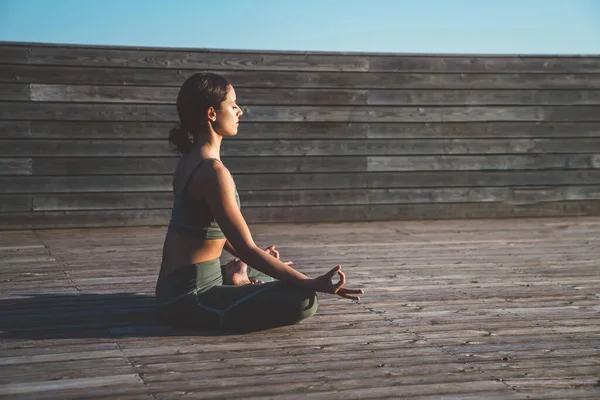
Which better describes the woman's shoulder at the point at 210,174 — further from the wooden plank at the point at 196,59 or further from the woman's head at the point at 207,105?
the wooden plank at the point at 196,59

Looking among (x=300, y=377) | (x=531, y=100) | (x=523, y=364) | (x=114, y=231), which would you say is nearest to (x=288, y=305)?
(x=300, y=377)

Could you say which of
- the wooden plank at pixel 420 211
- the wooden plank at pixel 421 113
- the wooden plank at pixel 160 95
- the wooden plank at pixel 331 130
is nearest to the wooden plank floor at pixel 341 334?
the wooden plank at pixel 331 130

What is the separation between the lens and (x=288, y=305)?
12.1 ft

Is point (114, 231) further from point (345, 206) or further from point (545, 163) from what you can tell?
point (545, 163)

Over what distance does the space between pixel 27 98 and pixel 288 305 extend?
4.30 meters

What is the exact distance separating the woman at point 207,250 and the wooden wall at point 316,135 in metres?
3.82

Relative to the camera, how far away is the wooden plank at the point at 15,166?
23.7ft

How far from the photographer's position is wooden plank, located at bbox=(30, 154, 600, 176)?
7.40 m

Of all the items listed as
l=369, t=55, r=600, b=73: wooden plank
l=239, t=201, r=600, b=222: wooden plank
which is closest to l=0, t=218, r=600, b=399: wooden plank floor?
l=239, t=201, r=600, b=222: wooden plank

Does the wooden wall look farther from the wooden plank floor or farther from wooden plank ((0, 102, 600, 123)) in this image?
Answer: the wooden plank floor

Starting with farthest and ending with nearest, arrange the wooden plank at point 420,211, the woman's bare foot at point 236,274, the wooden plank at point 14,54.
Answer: the wooden plank at point 420,211 < the wooden plank at point 14,54 < the woman's bare foot at point 236,274

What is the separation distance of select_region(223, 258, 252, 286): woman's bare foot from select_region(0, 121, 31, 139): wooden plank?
148 inches

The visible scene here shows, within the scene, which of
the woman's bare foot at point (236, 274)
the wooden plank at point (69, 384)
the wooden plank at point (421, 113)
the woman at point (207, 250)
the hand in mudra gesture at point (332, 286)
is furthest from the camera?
the wooden plank at point (421, 113)

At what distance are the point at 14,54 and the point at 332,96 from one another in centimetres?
268
